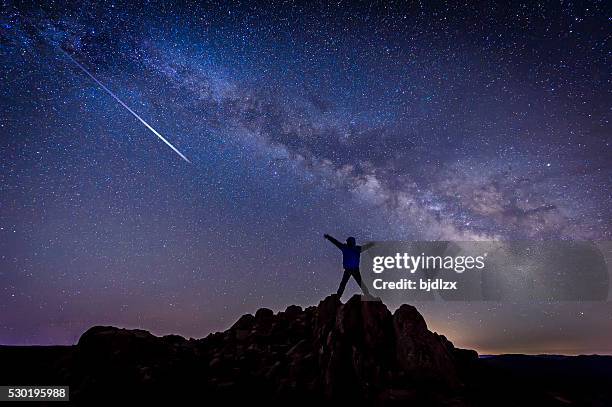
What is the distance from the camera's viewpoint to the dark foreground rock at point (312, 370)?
17.5 meters

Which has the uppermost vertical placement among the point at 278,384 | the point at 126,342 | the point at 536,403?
the point at 126,342

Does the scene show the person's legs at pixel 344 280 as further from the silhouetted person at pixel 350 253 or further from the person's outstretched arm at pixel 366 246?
the person's outstretched arm at pixel 366 246

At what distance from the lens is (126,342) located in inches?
806

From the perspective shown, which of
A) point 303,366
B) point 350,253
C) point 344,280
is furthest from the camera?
point 344,280

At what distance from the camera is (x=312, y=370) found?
61.4ft

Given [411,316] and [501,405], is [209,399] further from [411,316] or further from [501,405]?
[501,405]

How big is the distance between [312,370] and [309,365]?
15.5 inches

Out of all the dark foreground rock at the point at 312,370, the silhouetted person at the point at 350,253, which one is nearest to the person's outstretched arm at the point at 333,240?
the silhouetted person at the point at 350,253

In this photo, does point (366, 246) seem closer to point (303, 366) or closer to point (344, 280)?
point (344, 280)

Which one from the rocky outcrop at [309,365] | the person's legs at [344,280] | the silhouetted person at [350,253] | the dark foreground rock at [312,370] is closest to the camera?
the dark foreground rock at [312,370]

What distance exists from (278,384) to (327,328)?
4.03 meters

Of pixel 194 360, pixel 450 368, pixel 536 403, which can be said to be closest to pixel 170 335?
pixel 194 360

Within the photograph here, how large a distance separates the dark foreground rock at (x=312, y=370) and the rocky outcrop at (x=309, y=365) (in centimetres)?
5

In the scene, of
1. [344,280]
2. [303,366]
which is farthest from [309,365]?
[344,280]
